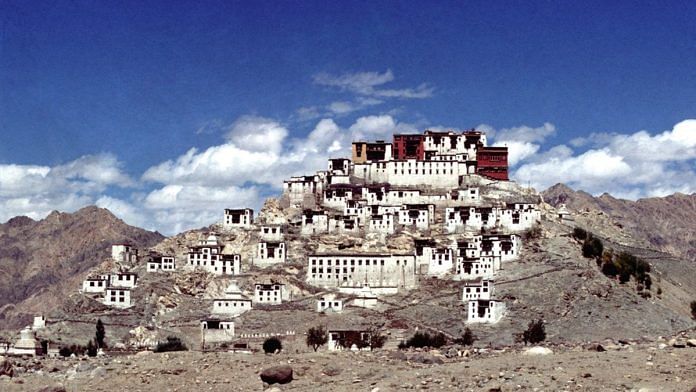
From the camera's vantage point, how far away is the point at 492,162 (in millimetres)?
117875

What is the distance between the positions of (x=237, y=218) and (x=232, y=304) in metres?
19.6

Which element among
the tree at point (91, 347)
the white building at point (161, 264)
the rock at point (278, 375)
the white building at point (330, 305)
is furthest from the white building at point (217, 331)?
the rock at point (278, 375)

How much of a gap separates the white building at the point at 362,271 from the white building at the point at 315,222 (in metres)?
7.58

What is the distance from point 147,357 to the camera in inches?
1425

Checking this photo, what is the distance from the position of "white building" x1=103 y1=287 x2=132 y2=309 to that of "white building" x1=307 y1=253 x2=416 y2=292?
17542 millimetres

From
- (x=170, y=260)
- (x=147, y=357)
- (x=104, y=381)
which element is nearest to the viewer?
(x=104, y=381)

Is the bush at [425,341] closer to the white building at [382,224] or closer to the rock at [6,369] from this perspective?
the white building at [382,224]

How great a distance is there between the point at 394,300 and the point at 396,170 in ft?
85.8

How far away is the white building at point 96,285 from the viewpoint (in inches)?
3858

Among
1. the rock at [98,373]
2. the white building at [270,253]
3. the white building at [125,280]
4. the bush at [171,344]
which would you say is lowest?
the bush at [171,344]

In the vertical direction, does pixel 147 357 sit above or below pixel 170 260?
below

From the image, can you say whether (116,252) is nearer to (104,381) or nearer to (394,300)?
(394,300)

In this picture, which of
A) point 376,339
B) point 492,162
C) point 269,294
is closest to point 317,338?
point 376,339

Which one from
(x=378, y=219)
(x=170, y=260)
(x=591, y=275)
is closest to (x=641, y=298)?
(x=591, y=275)
